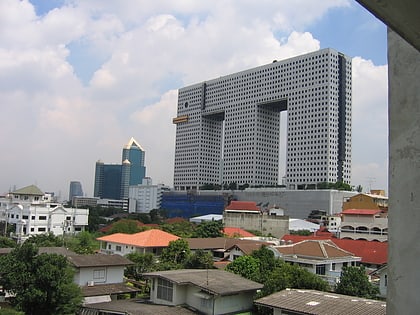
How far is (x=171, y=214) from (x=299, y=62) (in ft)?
163

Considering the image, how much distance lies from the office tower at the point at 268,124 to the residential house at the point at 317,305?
7695cm

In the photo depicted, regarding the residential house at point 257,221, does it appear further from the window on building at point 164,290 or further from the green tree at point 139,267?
the window on building at point 164,290

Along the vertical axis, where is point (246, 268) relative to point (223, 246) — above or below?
above

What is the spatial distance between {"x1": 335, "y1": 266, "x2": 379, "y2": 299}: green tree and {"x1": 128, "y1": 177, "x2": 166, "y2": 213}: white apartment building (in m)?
113

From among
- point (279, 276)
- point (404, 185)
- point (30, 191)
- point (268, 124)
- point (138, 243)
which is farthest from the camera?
point (268, 124)

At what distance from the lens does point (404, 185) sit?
308 cm

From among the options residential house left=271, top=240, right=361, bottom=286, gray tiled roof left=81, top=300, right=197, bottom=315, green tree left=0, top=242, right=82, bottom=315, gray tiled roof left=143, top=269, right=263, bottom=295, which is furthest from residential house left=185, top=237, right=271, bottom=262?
green tree left=0, top=242, right=82, bottom=315

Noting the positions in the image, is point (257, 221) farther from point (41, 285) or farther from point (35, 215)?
point (41, 285)

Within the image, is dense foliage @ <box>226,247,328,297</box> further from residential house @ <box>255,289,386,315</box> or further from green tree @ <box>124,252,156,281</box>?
green tree @ <box>124,252,156,281</box>

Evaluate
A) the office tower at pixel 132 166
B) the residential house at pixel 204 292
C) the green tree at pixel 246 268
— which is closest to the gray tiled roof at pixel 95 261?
the residential house at pixel 204 292

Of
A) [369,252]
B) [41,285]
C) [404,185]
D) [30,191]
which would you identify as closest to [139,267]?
[41,285]

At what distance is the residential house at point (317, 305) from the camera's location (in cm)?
1384

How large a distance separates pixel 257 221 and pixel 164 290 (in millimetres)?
42700

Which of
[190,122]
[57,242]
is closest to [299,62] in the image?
[190,122]
